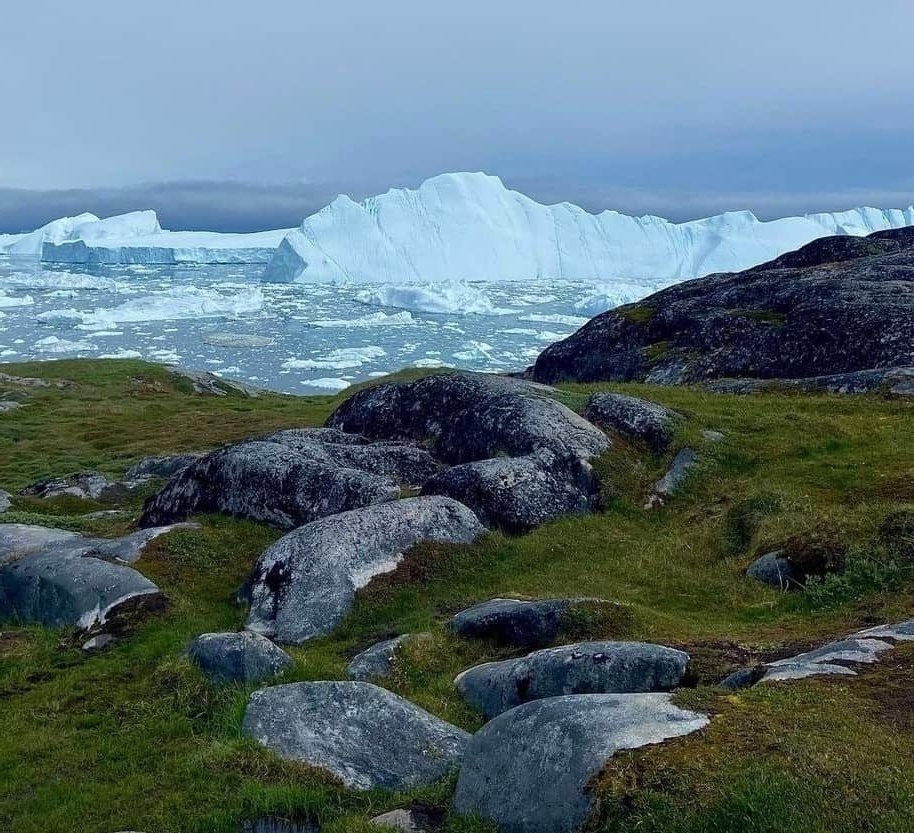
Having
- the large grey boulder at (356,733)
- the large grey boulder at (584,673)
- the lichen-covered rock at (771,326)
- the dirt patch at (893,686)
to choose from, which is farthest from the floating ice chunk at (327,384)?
the dirt patch at (893,686)

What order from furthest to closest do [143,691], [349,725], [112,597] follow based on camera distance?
[112,597] < [143,691] < [349,725]

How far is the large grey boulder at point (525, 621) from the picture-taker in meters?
13.3

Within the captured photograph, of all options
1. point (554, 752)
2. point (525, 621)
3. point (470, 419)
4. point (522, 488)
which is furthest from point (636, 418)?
point (554, 752)

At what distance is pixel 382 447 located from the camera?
24547 millimetres

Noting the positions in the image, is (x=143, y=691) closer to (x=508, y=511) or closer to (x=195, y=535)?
(x=195, y=535)

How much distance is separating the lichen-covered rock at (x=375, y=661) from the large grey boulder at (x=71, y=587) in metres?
5.25

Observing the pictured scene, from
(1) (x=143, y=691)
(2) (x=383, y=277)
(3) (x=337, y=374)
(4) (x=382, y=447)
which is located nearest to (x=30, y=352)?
(3) (x=337, y=374)

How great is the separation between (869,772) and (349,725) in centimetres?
612

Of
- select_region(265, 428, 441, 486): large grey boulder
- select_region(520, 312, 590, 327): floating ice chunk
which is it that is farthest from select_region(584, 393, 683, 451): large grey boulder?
select_region(520, 312, 590, 327): floating ice chunk

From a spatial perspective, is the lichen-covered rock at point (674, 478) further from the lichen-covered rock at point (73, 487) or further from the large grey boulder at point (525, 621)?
the lichen-covered rock at point (73, 487)

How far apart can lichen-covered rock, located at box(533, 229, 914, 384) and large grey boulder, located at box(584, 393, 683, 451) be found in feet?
39.8

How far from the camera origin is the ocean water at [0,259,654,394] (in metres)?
109

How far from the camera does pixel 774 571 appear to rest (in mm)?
15672

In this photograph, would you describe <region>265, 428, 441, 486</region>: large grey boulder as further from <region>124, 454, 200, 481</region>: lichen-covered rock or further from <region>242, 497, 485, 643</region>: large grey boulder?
<region>124, 454, 200, 481</region>: lichen-covered rock
